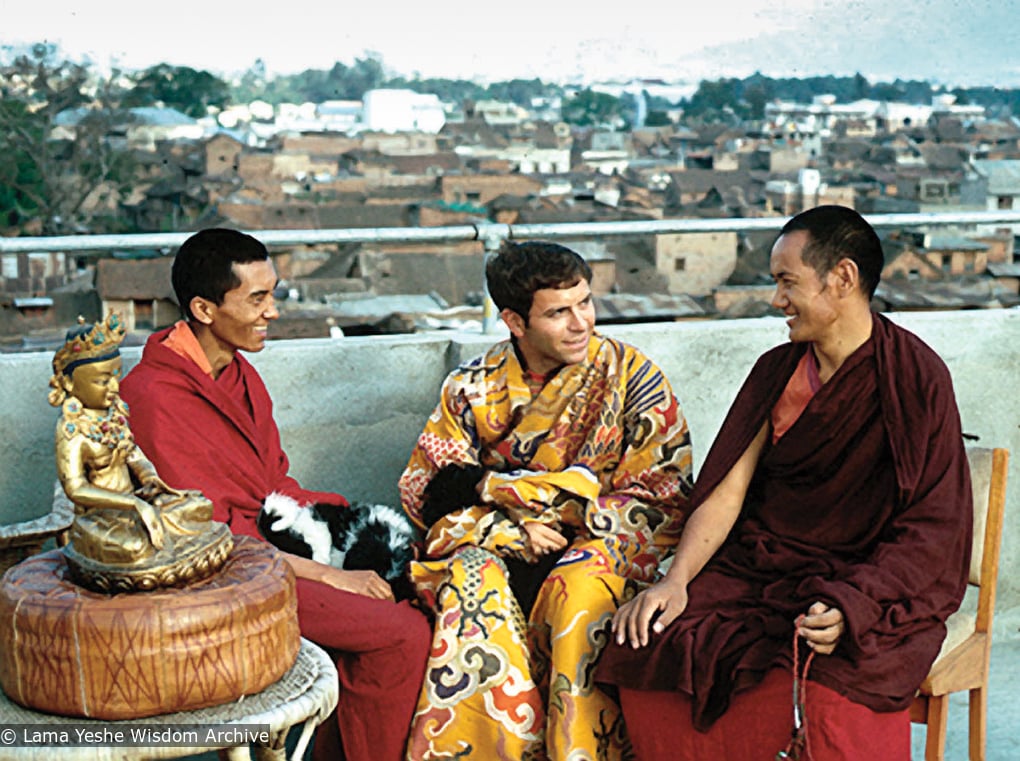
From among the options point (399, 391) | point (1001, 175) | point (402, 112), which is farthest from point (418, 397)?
point (402, 112)

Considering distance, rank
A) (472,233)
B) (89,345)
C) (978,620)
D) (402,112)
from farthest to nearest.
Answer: (402,112)
(472,233)
(978,620)
(89,345)

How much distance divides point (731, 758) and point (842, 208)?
122 centimetres

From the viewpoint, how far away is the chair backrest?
3146 mm

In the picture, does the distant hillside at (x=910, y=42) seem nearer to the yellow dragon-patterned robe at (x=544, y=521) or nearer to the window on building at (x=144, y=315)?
the yellow dragon-patterned robe at (x=544, y=521)

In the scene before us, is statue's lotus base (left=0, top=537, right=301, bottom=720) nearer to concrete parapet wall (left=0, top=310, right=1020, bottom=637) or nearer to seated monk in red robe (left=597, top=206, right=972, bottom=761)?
seated monk in red robe (left=597, top=206, right=972, bottom=761)

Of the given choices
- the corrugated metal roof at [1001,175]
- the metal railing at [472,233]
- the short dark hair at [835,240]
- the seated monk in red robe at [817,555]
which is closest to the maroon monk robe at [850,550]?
the seated monk in red robe at [817,555]

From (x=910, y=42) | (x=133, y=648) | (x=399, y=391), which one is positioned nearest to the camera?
(x=133, y=648)

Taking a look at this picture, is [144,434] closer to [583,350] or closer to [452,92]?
[583,350]

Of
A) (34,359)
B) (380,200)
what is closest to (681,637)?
(34,359)

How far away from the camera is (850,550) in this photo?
300 cm

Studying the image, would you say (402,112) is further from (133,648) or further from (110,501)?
(133,648)

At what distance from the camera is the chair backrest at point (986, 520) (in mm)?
3146

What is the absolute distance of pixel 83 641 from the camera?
2.26m

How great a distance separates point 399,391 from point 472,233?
1.71ft
